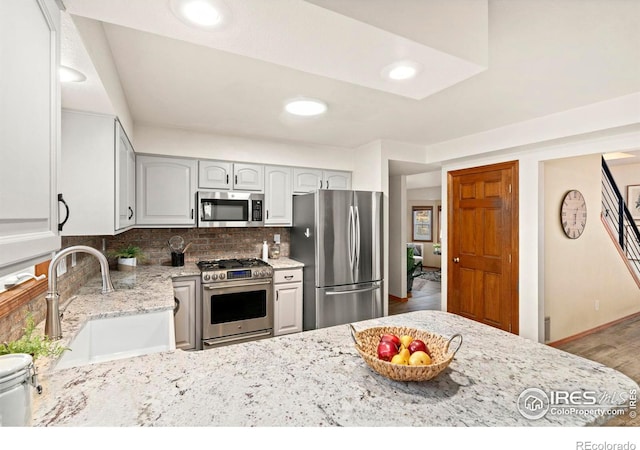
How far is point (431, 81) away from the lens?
146cm

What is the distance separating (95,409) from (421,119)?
2970mm

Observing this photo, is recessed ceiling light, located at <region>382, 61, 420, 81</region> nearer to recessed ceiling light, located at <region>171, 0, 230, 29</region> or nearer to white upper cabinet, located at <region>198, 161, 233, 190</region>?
recessed ceiling light, located at <region>171, 0, 230, 29</region>

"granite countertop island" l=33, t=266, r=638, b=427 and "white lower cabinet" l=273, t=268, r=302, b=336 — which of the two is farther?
A: "white lower cabinet" l=273, t=268, r=302, b=336

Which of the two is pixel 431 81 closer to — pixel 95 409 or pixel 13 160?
pixel 13 160

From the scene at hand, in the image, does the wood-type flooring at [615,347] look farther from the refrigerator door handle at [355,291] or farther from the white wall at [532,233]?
the refrigerator door handle at [355,291]

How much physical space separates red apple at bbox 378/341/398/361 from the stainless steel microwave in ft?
8.80

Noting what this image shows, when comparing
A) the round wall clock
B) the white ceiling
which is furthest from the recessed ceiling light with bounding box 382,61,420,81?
the round wall clock

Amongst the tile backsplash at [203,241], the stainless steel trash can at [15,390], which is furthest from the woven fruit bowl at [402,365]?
the tile backsplash at [203,241]

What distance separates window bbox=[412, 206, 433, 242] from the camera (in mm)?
9023

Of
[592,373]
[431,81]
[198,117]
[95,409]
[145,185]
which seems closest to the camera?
[95,409]

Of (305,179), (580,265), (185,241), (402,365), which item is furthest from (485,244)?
(185,241)

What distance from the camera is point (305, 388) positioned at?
0.98 metres

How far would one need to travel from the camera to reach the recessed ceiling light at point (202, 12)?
3.32 feet
